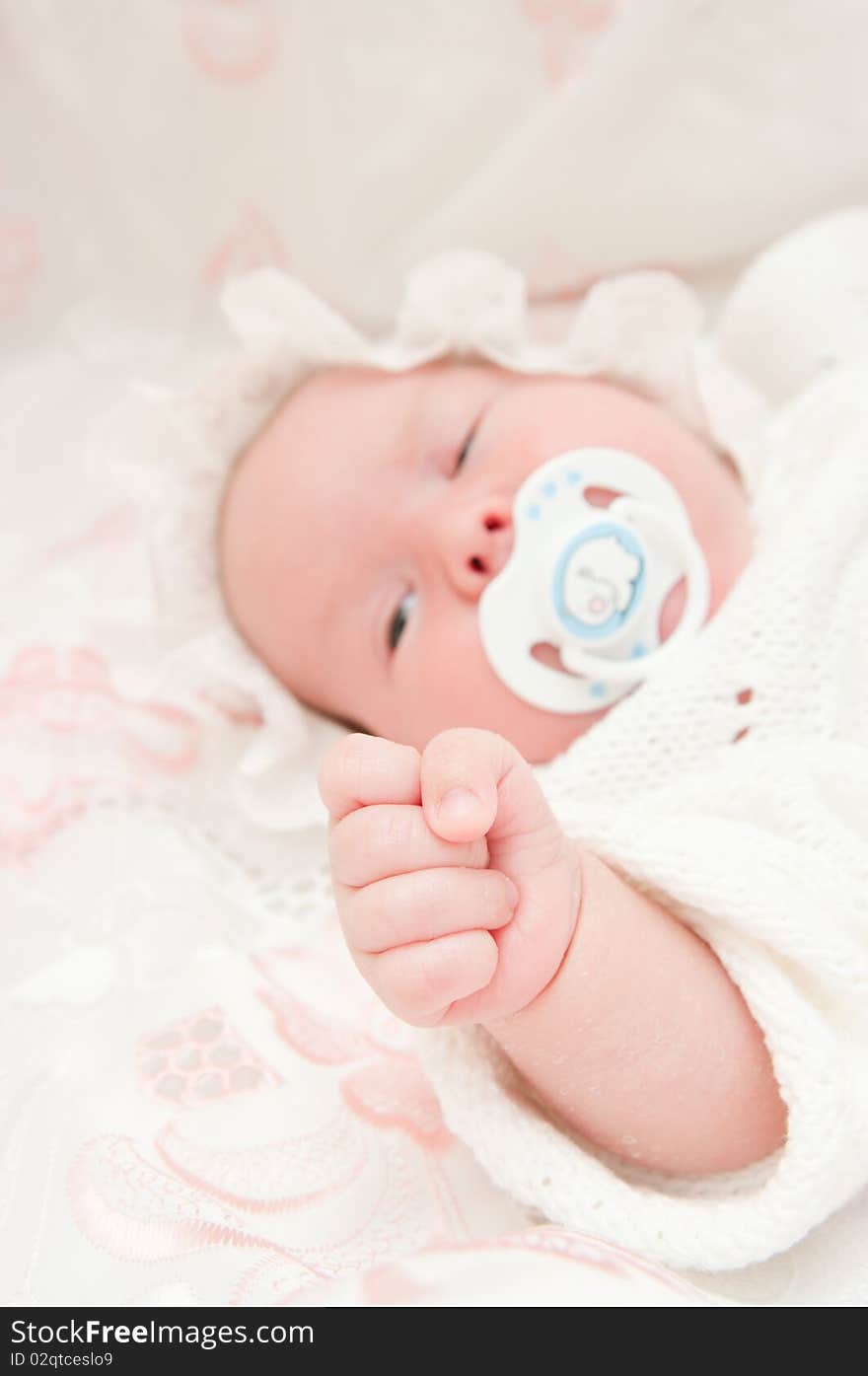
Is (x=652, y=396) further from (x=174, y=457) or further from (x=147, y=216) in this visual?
(x=147, y=216)

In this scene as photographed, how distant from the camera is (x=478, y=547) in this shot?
121 cm

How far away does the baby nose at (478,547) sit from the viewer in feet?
3.96

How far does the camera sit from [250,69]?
1.63m

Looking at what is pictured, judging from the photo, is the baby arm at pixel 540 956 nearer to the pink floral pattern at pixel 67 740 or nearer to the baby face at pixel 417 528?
the baby face at pixel 417 528

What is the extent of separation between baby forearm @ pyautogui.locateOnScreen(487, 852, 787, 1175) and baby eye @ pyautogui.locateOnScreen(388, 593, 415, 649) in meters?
0.44

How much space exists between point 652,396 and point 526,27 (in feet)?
1.69

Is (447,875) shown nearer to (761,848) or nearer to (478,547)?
(761,848)

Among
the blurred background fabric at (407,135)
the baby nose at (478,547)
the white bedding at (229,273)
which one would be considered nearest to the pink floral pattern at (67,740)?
the white bedding at (229,273)

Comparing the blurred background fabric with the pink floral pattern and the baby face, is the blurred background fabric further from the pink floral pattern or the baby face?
the pink floral pattern

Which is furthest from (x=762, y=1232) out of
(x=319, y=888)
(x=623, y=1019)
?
(x=319, y=888)

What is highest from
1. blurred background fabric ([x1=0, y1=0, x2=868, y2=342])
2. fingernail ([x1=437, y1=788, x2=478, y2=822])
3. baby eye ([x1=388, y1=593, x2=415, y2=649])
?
blurred background fabric ([x1=0, y1=0, x2=868, y2=342])

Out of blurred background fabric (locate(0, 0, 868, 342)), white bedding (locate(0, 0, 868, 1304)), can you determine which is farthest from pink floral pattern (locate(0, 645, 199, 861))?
blurred background fabric (locate(0, 0, 868, 342))

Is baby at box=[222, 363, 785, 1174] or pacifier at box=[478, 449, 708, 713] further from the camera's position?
pacifier at box=[478, 449, 708, 713]

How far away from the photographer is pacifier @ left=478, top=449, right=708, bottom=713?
120 centimetres
